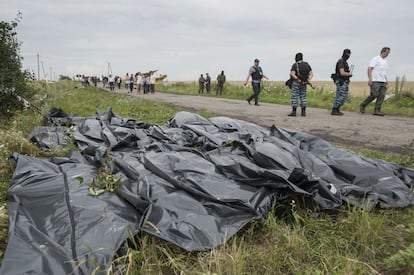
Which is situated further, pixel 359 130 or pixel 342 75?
pixel 342 75

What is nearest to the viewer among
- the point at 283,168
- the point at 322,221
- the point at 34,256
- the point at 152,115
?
the point at 34,256

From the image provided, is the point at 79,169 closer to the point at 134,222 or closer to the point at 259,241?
the point at 134,222

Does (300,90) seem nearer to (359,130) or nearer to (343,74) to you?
(343,74)

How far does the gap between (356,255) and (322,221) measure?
1.23 ft

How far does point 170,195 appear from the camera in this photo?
2344mm

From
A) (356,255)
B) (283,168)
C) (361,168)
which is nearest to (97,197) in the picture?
(283,168)

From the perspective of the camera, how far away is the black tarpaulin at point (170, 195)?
6.00ft

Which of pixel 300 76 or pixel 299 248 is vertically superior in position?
pixel 300 76

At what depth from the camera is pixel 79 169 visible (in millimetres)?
2955

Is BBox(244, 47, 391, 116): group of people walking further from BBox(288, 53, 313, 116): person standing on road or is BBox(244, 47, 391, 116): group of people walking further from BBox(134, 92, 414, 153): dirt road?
BBox(134, 92, 414, 153): dirt road

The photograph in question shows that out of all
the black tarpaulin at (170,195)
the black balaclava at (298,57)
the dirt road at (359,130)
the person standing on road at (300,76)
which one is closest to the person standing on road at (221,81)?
the black balaclava at (298,57)

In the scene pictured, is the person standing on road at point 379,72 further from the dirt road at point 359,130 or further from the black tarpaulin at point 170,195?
the black tarpaulin at point 170,195

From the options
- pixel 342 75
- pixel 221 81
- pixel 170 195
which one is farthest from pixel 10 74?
pixel 221 81

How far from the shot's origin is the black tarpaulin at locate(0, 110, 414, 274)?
1.83 m
